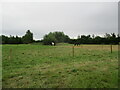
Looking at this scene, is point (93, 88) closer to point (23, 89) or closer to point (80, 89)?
point (80, 89)

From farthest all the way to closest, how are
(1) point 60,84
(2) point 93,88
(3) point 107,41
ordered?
(3) point 107,41 < (1) point 60,84 < (2) point 93,88

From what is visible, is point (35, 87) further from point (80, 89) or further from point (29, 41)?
point (29, 41)

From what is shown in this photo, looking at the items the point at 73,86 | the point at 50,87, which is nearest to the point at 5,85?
the point at 50,87

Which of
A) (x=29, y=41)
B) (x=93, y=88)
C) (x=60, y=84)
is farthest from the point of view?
(x=29, y=41)

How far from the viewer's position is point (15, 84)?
342cm

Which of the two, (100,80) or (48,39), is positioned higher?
(48,39)

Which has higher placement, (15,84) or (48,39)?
(48,39)

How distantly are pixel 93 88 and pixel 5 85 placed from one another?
262 centimetres

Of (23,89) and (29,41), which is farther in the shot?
(29,41)

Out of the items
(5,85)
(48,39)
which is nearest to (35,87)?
(5,85)

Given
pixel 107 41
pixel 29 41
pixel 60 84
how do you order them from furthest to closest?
pixel 29 41
pixel 107 41
pixel 60 84

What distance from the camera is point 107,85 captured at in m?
3.14

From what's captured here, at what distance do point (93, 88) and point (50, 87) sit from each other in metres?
1.20

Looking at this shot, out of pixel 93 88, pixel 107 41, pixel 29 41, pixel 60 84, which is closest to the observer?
pixel 93 88
